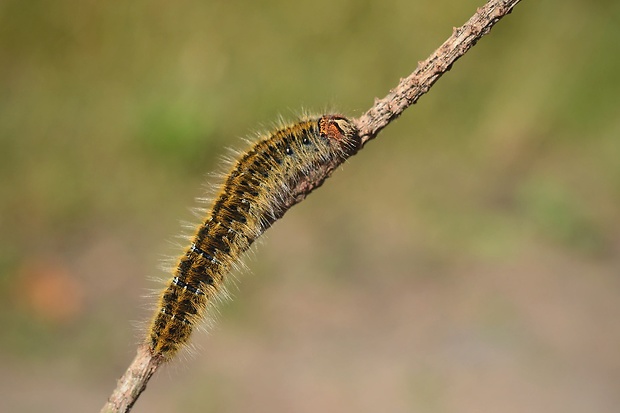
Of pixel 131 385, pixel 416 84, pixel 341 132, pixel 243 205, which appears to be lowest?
pixel 131 385

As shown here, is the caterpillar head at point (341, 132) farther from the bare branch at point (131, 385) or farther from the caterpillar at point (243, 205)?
the bare branch at point (131, 385)

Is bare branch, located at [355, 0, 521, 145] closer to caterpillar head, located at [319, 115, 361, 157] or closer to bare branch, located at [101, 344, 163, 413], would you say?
caterpillar head, located at [319, 115, 361, 157]

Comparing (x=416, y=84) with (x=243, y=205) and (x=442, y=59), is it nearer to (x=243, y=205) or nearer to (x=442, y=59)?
(x=442, y=59)

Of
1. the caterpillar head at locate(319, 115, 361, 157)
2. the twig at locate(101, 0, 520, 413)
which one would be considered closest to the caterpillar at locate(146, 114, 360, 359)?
the caterpillar head at locate(319, 115, 361, 157)

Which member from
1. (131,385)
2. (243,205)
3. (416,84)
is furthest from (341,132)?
(131,385)

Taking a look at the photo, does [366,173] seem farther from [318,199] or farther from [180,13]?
[180,13]

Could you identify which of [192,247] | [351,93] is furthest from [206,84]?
[192,247]

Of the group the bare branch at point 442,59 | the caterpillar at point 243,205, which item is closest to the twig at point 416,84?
the bare branch at point 442,59
